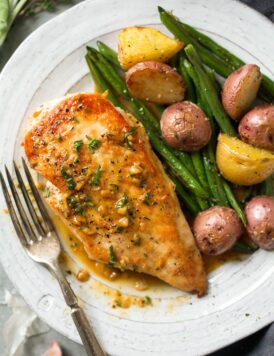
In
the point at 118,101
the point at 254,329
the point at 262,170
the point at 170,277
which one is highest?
the point at 118,101

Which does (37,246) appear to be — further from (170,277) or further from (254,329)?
(254,329)

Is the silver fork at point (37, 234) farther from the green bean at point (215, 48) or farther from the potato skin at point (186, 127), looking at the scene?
the green bean at point (215, 48)

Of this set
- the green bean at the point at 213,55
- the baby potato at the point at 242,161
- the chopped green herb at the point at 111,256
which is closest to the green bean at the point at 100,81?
the green bean at the point at 213,55

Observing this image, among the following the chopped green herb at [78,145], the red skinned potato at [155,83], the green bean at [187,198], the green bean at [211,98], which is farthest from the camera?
the green bean at [187,198]

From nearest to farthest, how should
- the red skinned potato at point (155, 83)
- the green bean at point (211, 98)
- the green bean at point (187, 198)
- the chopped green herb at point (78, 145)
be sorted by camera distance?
the chopped green herb at point (78, 145)
the red skinned potato at point (155, 83)
the green bean at point (211, 98)
the green bean at point (187, 198)

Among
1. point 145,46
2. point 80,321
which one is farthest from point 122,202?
point 145,46

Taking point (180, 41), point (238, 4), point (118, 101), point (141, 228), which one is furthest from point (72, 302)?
point (238, 4)

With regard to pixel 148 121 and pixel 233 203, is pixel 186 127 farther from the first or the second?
pixel 233 203
